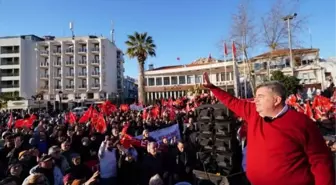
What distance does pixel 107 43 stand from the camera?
6556 centimetres

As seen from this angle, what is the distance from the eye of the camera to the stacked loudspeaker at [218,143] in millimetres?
5027

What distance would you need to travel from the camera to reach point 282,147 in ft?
7.30

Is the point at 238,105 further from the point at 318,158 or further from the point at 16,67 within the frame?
the point at 16,67

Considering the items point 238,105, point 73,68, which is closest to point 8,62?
point 73,68

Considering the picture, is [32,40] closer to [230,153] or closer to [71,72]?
[71,72]

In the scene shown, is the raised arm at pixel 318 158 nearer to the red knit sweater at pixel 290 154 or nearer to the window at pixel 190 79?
the red knit sweater at pixel 290 154

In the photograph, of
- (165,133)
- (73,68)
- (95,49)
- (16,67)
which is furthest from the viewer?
(73,68)

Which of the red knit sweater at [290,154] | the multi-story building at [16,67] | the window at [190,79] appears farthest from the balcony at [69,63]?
the red knit sweater at [290,154]

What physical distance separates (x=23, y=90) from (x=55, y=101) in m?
8.85

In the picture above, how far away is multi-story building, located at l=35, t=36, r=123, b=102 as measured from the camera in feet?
205

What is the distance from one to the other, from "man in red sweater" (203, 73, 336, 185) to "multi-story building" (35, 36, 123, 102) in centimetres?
6100

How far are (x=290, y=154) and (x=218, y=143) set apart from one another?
2.98 m

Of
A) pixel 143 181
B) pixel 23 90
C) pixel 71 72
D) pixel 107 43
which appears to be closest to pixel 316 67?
pixel 107 43

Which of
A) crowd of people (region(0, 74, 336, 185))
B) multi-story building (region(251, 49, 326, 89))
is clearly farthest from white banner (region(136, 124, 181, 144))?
multi-story building (region(251, 49, 326, 89))
